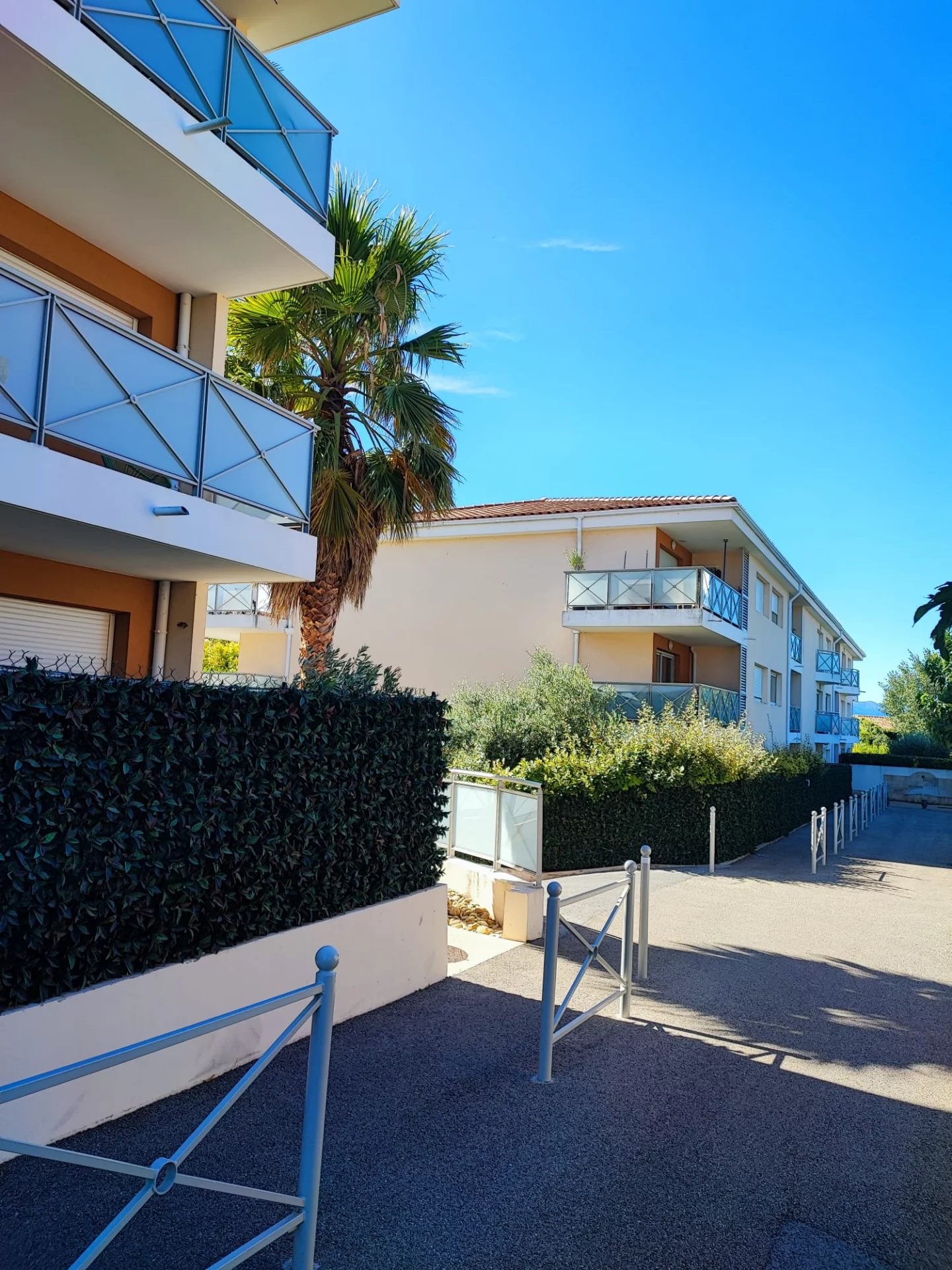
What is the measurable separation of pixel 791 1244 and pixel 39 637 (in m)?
6.87

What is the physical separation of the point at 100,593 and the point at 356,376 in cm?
446

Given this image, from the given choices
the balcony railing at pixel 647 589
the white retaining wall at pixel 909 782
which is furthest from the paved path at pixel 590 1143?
the white retaining wall at pixel 909 782

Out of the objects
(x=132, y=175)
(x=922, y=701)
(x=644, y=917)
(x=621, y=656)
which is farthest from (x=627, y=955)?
(x=922, y=701)

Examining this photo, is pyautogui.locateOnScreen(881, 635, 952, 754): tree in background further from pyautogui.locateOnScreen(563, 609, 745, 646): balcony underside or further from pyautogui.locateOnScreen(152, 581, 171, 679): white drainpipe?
pyautogui.locateOnScreen(152, 581, 171, 679): white drainpipe

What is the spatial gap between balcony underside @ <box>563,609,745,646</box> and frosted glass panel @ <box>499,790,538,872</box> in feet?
32.2

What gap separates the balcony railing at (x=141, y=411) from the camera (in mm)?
5891

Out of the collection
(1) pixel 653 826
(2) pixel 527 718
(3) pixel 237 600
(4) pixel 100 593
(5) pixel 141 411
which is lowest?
(1) pixel 653 826

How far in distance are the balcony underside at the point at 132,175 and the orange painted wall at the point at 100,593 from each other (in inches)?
115

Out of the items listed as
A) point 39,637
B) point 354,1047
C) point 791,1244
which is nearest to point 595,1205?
point 791,1244

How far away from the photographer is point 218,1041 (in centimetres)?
511

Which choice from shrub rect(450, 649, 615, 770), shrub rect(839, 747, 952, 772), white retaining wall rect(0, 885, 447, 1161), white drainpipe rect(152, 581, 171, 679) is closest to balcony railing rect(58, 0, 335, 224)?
white drainpipe rect(152, 581, 171, 679)

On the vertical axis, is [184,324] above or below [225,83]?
below

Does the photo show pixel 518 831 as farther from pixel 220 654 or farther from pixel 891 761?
pixel 891 761

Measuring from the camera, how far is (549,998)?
16.9 ft
